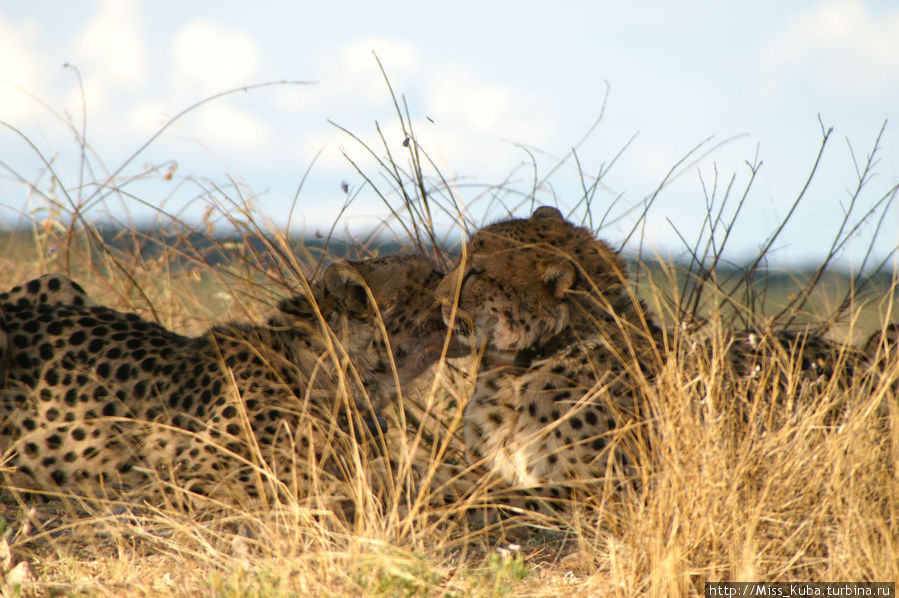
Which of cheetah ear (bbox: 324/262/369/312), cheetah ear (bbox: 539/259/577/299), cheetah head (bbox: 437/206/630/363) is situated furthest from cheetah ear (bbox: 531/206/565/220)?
cheetah ear (bbox: 324/262/369/312)

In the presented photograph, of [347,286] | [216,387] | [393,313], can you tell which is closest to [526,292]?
[393,313]

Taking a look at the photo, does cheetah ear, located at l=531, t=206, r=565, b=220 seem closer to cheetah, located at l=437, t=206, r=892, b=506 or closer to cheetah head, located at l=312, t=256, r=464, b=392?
cheetah, located at l=437, t=206, r=892, b=506

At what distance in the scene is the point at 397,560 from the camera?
2.58 m

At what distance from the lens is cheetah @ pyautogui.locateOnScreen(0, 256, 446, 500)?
3646 millimetres

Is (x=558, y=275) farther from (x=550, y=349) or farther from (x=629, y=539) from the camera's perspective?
(x=629, y=539)

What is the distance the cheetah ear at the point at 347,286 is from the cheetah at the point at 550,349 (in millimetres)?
316

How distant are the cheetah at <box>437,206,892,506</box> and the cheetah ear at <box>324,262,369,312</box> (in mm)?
316

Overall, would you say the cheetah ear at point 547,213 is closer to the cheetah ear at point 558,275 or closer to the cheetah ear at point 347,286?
the cheetah ear at point 558,275

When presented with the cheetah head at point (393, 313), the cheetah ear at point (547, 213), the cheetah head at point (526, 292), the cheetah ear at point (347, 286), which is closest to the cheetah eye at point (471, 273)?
the cheetah head at point (526, 292)

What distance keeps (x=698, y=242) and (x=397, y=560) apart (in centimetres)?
245

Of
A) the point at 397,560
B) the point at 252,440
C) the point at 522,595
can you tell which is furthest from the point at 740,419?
the point at 252,440

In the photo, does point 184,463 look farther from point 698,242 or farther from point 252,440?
point 698,242

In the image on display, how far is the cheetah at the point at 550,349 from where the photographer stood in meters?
3.51

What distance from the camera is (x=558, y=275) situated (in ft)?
11.4
